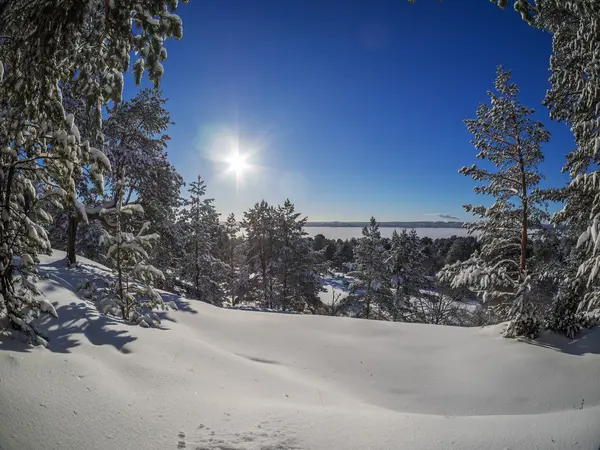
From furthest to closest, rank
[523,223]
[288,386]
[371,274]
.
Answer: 1. [371,274]
2. [523,223]
3. [288,386]

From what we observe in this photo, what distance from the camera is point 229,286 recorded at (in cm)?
2700

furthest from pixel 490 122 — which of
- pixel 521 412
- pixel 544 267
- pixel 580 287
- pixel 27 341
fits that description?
pixel 27 341

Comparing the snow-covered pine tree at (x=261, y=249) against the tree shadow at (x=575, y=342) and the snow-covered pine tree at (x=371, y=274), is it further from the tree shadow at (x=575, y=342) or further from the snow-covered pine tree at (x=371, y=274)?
the tree shadow at (x=575, y=342)

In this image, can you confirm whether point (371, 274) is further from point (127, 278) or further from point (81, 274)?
point (81, 274)

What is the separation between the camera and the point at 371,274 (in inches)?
824

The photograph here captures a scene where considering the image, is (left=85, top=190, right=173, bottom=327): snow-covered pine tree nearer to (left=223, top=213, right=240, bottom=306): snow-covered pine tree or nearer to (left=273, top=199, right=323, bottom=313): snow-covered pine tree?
(left=273, top=199, right=323, bottom=313): snow-covered pine tree

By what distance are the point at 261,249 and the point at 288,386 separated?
19872 millimetres

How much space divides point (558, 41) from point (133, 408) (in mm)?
11168

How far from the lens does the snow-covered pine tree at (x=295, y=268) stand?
2262 cm

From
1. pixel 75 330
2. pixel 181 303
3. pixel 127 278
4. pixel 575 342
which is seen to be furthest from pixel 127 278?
pixel 575 342

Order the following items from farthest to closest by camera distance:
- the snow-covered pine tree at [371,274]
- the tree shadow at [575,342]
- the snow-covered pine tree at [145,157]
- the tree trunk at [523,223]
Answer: the snow-covered pine tree at [371,274] < the snow-covered pine tree at [145,157] < the tree trunk at [523,223] < the tree shadow at [575,342]

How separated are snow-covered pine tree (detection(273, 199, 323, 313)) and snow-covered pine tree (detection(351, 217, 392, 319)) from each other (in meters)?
3.36

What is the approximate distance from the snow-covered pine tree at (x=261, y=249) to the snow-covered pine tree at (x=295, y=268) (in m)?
0.62

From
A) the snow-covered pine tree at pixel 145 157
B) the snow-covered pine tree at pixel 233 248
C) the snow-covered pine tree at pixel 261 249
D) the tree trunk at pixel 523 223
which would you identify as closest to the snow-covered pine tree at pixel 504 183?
the tree trunk at pixel 523 223
